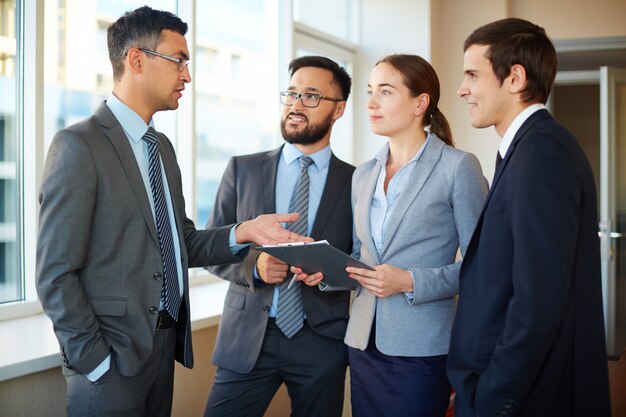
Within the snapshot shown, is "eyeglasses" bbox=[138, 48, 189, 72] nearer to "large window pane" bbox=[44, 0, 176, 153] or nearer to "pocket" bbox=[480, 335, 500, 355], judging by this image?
"large window pane" bbox=[44, 0, 176, 153]

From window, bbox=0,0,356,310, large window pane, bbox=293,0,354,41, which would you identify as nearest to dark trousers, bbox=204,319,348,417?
window, bbox=0,0,356,310

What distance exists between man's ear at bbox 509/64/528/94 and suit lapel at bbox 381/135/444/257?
534mm

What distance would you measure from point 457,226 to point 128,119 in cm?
109

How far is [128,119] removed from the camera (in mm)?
2016

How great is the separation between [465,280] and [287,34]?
10.5 ft

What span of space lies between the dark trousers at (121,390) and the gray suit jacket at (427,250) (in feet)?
2.17

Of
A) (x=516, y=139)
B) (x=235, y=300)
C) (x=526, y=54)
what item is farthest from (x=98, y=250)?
(x=526, y=54)

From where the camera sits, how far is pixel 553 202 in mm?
1537

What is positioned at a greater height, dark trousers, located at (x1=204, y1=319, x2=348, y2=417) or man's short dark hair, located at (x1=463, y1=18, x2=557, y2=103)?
man's short dark hair, located at (x1=463, y1=18, x2=557, y2=103)

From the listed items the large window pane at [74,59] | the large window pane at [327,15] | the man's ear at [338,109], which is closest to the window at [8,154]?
the large window pane at [74,59]

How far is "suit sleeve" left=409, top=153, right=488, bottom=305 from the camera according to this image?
214cm

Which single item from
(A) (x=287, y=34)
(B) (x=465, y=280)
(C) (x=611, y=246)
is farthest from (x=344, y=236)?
(C) (x=611, y=246)

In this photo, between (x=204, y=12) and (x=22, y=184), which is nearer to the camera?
(x=22, y=184)

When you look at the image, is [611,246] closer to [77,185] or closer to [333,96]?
[333,96]
